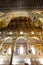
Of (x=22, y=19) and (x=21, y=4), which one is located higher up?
(x=21, y=4)

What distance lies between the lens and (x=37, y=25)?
Answer: 602cm

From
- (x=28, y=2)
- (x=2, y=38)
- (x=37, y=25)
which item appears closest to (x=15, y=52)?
(x=2, y=38)

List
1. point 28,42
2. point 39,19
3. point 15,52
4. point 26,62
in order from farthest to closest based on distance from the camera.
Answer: point 39,19 < point 28,42 < point 15,52 < point 26,62

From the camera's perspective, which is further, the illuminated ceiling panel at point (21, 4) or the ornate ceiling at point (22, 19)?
the illuminated ceiling panel at point (21, 4)

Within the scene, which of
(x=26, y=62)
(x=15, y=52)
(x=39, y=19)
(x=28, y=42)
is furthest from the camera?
(x=39, y=19)

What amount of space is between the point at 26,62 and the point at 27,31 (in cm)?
146

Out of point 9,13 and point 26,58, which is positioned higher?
point 9,13

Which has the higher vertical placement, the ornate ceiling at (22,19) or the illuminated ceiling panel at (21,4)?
the illuminated ceiling panel at (21,4)

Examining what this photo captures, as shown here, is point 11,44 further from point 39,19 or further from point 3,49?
point 39,19

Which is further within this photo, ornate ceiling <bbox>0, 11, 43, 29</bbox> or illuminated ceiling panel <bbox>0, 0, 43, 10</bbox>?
illuminated ceiling panel <bbox>0, 0, 43, 10</bbox>

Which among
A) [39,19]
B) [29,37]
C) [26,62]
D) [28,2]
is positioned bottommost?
[26,62]

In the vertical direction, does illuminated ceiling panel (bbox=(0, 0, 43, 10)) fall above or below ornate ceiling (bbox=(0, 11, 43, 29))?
above

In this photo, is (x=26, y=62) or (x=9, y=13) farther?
(x=9, y=13)

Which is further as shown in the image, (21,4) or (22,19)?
(21,4)
